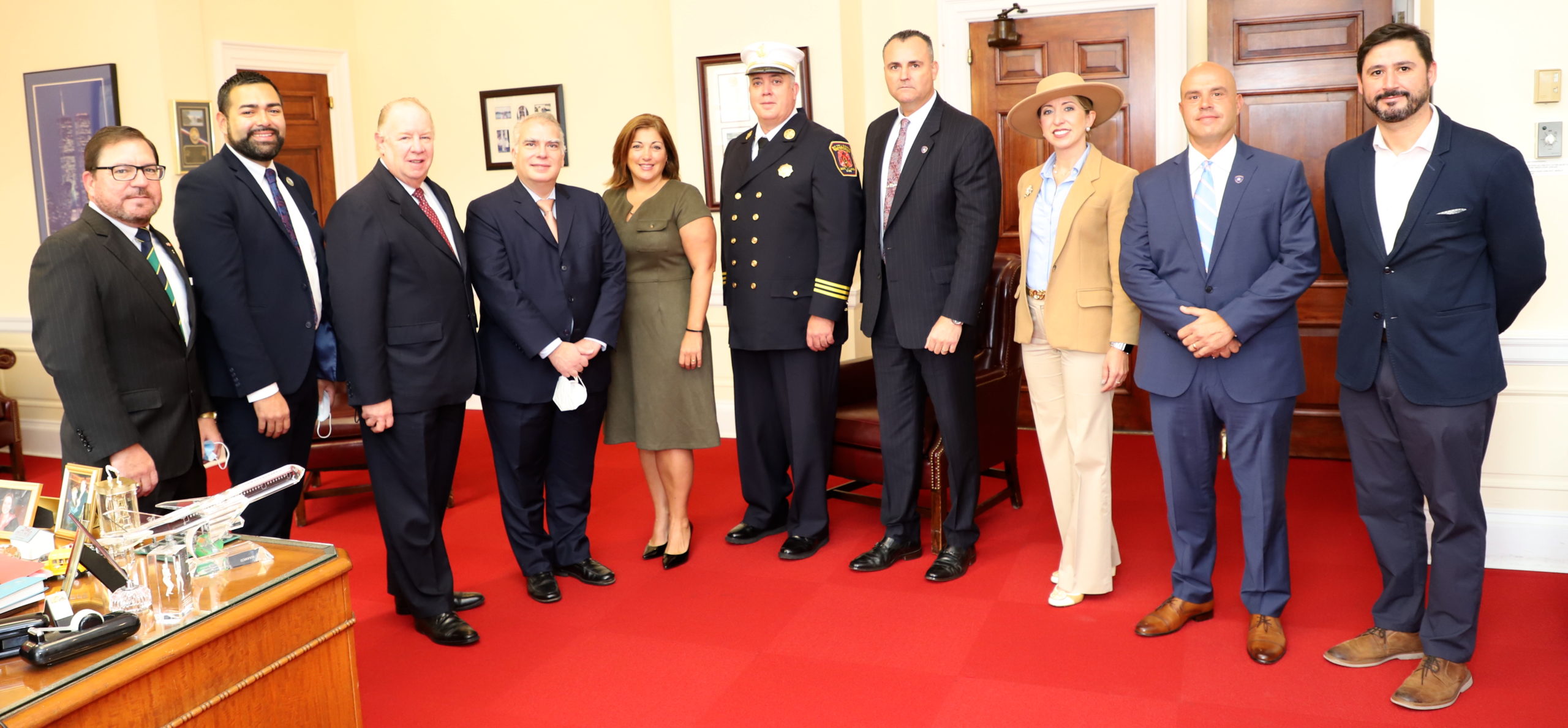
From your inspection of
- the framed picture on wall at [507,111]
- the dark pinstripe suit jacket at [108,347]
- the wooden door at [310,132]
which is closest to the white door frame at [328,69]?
the wooden door at [310,132]

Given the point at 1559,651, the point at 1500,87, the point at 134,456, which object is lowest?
the point at 1559,651

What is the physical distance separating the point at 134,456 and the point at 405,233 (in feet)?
2.84

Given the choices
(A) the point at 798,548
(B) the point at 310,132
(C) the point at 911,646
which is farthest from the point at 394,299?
(B) the point at 310,132

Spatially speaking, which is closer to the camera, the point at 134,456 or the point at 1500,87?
the point at 134,456

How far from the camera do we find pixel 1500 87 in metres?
3.30

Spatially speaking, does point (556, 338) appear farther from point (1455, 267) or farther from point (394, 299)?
point (1455, 267)

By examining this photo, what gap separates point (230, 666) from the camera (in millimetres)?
1887

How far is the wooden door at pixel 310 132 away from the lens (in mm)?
6453

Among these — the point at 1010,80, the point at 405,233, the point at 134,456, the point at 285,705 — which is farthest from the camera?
the point at 1010,80

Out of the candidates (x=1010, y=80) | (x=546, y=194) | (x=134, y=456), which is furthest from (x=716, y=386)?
(x=134, y=456)

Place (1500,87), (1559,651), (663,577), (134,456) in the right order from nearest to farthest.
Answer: (134,456), (1559,651), (1500,87), (663,577)

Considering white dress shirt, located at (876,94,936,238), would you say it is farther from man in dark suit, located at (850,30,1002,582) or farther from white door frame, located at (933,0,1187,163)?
white door frame, located at (933,0,1187,163)

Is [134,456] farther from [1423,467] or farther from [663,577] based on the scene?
[1423,467]

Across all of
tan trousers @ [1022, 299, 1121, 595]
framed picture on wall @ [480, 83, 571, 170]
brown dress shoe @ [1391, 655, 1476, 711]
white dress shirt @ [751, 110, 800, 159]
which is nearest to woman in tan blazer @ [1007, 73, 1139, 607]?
tan trousers @ [1022, 299, 1121, 595]
